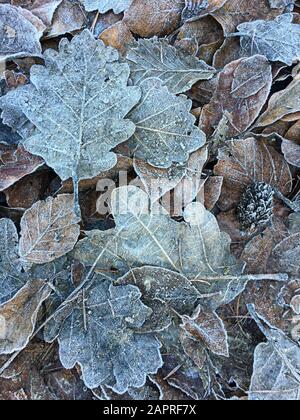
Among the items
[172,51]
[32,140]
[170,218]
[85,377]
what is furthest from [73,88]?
[85,377]

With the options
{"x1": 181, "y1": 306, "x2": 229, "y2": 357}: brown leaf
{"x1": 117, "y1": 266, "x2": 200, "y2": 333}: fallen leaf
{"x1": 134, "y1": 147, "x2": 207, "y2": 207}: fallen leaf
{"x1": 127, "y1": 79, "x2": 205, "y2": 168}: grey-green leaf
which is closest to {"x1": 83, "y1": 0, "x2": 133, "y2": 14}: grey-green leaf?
{"x1": 127, "y1": 79, "x2": 205, "y2": 168}: grey-green leaf

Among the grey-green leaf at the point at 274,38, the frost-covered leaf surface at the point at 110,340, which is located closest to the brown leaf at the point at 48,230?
the frost-covered leaf surface at the point at 110,340

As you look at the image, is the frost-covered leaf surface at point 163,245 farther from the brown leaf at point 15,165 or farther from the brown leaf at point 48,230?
the brown leaf at point 15,165

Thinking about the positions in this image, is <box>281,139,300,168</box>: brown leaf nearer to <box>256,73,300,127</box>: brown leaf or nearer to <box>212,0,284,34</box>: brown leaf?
<box>256,73,300,127</box>: brown leaf

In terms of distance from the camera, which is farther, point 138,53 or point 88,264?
point 138,53

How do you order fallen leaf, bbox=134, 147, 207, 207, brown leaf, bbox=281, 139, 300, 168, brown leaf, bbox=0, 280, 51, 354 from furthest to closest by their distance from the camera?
brown leaf, bbox=281, 139, 300, 168 → fallen leaf, bbox=134, 147, 207, 207 → brown leaf, bbox=0, 280, 51, 354

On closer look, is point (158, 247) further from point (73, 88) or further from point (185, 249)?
point (73, 88)
